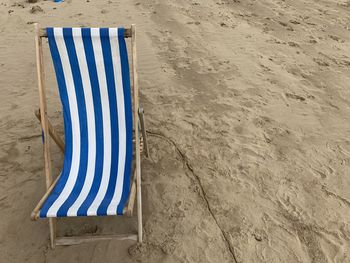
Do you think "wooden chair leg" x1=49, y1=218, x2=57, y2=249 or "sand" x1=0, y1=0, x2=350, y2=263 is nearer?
"wooden chair leg" x1=49, y1=218, x2=57, y2=249

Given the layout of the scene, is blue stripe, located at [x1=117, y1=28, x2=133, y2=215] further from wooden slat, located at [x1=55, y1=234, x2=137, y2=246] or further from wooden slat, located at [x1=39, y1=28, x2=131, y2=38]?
wooden slat, located at [x1=55, y1=234, x2=137, y2=246]

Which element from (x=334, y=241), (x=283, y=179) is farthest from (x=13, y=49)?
(x=334, y=241)

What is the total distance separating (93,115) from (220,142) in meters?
1.22

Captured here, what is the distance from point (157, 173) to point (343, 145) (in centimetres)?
170

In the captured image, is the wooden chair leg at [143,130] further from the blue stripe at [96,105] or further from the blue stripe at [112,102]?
the blue stripe at [96,105]

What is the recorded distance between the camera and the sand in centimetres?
242

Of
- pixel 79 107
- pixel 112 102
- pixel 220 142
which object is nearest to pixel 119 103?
pixel 112 102

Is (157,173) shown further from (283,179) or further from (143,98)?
(143,98)

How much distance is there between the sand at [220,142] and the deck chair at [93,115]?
0.31 m

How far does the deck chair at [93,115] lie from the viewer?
2383mm

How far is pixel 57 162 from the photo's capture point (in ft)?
10.1

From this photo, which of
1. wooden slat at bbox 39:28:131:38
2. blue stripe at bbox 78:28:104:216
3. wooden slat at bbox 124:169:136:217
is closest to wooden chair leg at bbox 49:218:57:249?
blue stripe at bbox 78:28:104:216

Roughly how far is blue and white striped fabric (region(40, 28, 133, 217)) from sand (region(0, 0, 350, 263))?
0.33m

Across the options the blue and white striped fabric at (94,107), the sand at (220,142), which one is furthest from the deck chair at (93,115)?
the sand at (220,142)
